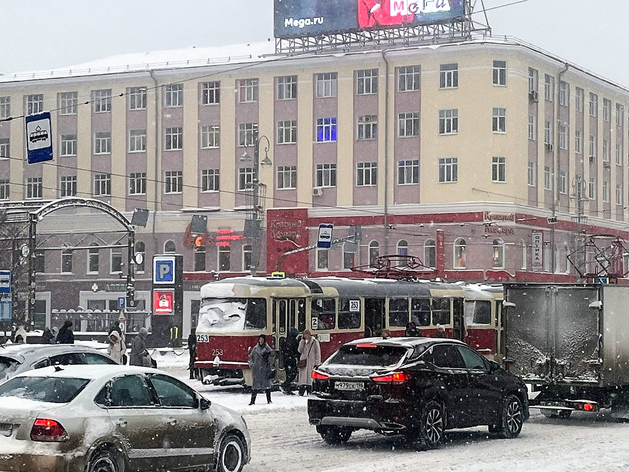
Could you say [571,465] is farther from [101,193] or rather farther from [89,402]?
[101,193]

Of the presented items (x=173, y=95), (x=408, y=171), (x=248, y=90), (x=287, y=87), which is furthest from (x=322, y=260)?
(x=173, y=95)

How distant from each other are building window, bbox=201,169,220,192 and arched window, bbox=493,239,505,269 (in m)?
16.7

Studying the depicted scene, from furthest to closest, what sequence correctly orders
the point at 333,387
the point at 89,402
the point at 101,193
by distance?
the point at 101,193, the point at 333,387, the point at 89,402

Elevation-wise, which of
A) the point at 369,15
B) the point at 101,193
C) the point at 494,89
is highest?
the point at 369,15

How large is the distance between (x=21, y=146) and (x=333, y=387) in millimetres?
60261

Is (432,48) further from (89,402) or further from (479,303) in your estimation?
(89,402)

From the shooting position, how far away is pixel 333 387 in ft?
58.1

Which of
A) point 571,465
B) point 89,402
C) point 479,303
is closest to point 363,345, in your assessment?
point 571,465

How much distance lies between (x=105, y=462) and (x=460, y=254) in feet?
174

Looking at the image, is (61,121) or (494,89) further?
(61,121)

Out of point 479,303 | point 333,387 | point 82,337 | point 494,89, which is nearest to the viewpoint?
point 333,387

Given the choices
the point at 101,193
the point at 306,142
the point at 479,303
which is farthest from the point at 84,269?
the point at 479,303

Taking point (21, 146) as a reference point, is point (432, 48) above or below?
above

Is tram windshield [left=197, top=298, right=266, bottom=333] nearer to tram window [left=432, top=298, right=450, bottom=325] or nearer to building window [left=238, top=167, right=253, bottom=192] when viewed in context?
tram window [left=432, top=298, right=450, bottom=325]
